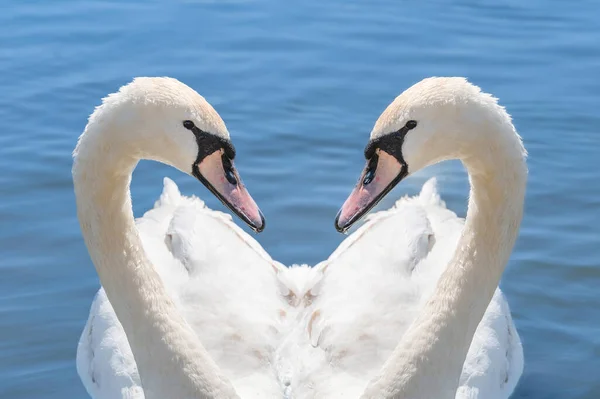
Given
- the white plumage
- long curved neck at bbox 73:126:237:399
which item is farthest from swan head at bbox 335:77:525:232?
the white plumage

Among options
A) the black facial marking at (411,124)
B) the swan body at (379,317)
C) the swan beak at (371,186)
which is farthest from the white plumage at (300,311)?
the black facial marking at (411,124)

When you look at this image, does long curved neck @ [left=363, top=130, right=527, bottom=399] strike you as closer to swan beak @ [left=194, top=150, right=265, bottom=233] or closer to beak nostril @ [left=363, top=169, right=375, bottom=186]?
beak nostril @ [left=363, top=169, right=375, bottom=186]

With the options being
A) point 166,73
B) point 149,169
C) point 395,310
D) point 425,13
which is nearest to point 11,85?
point 166,73

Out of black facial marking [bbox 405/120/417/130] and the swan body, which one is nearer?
black facial marking [bbox 405/120/417/130]

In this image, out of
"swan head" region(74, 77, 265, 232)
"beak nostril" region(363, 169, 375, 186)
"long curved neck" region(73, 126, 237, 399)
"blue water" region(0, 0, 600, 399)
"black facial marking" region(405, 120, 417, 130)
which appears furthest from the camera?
"blue water" region(0, 0, 600, 399)

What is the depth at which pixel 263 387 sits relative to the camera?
6.19 meters

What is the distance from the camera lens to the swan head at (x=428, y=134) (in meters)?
5.18

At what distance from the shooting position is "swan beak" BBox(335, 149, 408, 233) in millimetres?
5246

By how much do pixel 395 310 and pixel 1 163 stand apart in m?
4.87

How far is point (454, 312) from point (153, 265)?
1.45 metres

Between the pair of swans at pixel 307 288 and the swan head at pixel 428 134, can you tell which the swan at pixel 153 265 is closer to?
the pair of swans at pixel 307 288

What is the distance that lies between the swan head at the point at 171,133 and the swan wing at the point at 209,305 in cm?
132

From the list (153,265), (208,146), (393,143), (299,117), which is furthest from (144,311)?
(299,117)

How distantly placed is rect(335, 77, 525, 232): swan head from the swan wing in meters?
1.39
